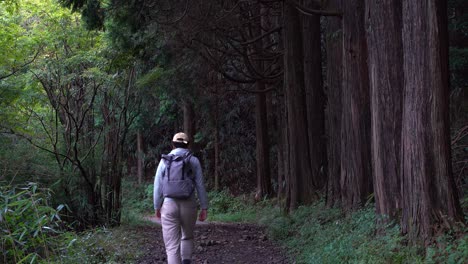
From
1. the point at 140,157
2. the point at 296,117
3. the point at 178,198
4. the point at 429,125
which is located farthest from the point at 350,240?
the point at 140,157

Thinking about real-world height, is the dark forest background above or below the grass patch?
above

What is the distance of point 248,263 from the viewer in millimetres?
9367

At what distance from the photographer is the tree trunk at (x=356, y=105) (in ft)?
33.7

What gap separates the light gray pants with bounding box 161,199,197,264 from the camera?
296 inches

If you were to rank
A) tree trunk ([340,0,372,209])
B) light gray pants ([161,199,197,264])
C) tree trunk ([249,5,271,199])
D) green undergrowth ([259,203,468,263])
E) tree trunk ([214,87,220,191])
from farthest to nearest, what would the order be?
1. tree trunk ([214,87,220,191])
2. tree trunk ([249,5,271,199])
3. tree trunk ([340,0,372,209])
4. light gray pants ([161,199,197,264])
5. green undergrowth ([259,203,468,263])

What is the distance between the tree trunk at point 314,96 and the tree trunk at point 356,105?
3.99m

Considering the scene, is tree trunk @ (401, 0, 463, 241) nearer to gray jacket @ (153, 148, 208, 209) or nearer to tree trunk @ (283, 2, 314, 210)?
gray jacket @ (153, 148, 208, 209)

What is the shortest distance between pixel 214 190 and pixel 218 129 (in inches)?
120

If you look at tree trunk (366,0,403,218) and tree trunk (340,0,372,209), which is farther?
tree trunk (340,0,372,209)

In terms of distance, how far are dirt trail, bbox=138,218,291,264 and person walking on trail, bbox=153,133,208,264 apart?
1.75 m

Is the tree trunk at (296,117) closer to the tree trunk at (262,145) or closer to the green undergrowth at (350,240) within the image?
the green undergrowth at (350,240)

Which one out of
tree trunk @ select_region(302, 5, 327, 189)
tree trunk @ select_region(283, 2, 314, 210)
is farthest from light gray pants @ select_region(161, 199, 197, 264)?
tree trunk @ select_region(302, 5, 327, 189)

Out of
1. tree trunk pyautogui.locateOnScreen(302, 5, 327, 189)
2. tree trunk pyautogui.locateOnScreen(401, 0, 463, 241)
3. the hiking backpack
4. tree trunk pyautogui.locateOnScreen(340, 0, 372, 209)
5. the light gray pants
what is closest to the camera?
tree trunk pyautogui.locateOnScreen(401, 0, 463, 241)

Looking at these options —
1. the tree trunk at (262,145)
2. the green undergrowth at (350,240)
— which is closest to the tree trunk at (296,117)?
the green undergrowth at (350,240)
